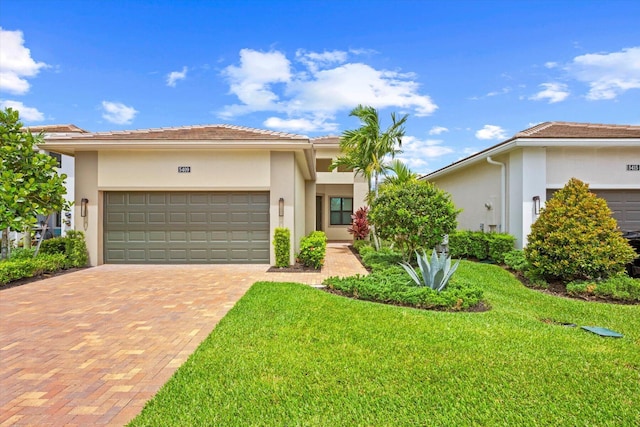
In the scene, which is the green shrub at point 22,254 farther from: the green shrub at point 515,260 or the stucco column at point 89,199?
the green shrub at point 515,260

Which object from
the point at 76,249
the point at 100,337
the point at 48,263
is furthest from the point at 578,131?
the point at 48,263

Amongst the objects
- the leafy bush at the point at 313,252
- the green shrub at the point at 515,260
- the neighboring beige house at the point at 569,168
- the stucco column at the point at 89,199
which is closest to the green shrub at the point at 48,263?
the stucco column at the point at 89,199

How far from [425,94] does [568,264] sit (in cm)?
1033

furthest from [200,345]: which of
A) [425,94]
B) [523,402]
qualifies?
[425,94]

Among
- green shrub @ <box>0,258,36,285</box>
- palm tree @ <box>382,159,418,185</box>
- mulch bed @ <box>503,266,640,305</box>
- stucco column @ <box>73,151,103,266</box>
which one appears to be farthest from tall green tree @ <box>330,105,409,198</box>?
green shrub @ <box>0,258,36,285</box>

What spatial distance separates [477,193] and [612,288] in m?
7.42

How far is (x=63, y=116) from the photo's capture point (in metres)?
19.5

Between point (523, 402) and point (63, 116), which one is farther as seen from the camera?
point (63, 116)

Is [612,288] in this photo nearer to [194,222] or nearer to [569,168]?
[569,168]

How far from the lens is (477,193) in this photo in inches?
566

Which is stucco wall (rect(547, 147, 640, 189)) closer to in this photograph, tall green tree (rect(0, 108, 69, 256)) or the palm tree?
the palm tree

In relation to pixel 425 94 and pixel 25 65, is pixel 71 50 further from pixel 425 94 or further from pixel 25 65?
pixel 425 94

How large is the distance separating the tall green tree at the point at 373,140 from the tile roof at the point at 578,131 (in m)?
4.10

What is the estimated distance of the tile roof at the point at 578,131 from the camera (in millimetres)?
10911
